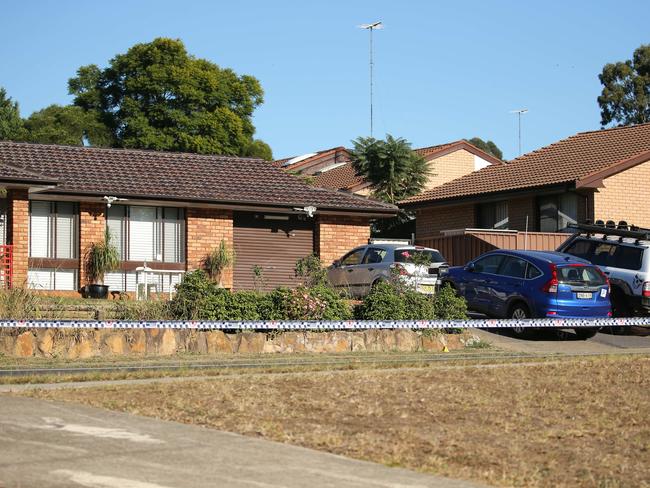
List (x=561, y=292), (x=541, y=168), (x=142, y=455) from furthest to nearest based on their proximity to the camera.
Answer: (x=541, y=168) < (x=561, y=292) < (x=142, y=455)

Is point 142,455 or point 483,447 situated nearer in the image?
point 142,455

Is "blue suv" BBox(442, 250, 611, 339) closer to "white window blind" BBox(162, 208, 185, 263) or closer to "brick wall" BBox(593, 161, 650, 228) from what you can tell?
"white window blind" BBox(162, 208, 185, 263)

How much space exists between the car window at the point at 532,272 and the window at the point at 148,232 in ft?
32.5

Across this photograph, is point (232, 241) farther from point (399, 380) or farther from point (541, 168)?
point (399, 380)

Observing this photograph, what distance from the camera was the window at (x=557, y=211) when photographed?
35594mm

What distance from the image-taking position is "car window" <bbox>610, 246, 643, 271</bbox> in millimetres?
24281

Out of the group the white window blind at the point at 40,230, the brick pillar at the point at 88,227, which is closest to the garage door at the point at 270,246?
the brick pillar at the point at 88,227

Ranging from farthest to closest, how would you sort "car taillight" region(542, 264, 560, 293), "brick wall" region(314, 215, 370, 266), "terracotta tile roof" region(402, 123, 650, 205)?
"terracotta tile roof" region(402, 123, 650, 205), "brick wall" region(314, 215, 370, 266), "car taillight" region(542, 264, 560, 293)

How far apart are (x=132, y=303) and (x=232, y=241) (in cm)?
988

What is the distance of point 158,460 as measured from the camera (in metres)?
8.77

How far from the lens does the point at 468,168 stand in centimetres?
5978

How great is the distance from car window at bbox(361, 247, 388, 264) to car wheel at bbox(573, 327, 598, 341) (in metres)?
5.08

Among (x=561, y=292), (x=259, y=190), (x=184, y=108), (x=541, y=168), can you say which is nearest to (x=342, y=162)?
(x=184, y=108)

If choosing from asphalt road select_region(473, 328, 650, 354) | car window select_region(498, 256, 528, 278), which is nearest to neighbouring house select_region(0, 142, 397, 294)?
car window select_region(498, 256, 528, 278)
